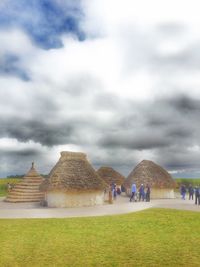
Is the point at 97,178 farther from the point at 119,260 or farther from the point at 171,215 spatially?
the point at 119,260

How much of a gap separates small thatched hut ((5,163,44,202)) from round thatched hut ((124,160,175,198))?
1164 centimetres

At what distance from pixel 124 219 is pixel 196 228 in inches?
150

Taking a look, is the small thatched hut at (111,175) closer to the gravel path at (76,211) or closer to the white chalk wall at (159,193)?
the white chalk wall at (159,193)

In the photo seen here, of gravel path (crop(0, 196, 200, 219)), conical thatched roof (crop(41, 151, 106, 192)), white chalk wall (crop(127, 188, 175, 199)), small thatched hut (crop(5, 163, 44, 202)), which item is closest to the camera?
gravel path (crop(0, 196, 200, 219))

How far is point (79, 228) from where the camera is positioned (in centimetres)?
1630

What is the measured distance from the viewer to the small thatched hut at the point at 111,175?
45.0 m

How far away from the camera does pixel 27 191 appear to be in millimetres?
32531

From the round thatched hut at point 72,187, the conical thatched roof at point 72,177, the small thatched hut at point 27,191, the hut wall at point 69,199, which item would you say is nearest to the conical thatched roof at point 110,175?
the small thatched hut at point 27,191

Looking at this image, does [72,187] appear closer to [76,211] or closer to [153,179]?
[76,211]

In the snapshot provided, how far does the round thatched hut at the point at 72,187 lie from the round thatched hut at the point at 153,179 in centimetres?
1043

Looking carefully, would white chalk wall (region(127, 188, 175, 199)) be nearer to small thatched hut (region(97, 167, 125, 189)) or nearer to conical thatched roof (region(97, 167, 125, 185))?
small thatched hut (region(97, 167, 125, 189))

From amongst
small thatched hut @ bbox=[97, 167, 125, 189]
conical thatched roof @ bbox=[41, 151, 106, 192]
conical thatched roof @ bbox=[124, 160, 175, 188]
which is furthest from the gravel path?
small thatched hut @ bbox=[97, 167, 125, 189]

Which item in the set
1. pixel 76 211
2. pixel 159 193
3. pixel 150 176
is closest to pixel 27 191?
pixel 76 211

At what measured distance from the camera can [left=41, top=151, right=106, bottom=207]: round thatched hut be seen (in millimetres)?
28031
